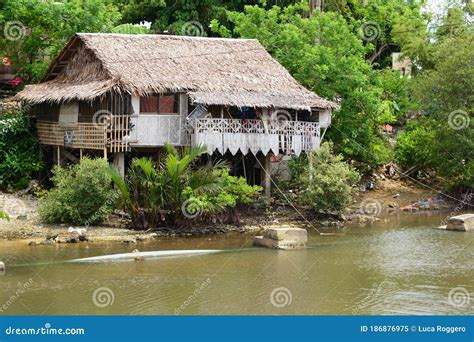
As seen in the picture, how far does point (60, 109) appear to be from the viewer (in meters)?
27.8

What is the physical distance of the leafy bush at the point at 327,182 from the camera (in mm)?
26391

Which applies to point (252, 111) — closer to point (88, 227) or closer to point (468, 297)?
point (88, 227)

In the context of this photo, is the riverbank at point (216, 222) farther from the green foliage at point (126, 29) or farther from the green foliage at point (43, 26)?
the green foliage at point (126, 29)

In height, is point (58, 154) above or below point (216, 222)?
above

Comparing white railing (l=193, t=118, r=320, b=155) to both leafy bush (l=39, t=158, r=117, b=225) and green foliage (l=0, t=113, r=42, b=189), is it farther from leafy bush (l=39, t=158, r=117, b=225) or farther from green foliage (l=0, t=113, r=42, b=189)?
green foliage (l=0, t=113, r=42, b=189)

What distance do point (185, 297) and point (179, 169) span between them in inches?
289

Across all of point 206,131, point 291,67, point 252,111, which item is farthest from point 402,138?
point 206,131

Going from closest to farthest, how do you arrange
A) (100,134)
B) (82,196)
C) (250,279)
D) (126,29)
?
(250,279) → (82,196) → (100,134) → (126,29)

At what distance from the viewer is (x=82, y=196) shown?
930 inches

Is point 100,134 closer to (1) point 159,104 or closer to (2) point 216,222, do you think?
(1) point 159,104

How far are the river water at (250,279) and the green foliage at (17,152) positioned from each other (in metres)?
5.78

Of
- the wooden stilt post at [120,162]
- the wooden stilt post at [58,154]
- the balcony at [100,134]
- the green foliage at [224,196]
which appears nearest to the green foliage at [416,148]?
the green foliage at [224,196]

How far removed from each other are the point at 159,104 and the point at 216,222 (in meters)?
4.20

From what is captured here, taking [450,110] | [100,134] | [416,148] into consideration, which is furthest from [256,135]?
[416,148]
